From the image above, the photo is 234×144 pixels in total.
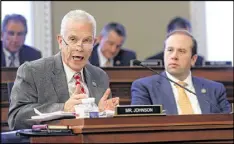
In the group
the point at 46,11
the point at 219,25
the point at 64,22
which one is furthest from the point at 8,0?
the point at 64,22

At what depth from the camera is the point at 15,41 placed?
632cm

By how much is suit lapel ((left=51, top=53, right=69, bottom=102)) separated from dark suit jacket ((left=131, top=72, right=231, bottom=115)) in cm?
79

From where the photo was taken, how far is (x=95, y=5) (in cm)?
806

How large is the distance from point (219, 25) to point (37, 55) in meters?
3.12

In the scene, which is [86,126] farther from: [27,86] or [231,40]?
[231,40]

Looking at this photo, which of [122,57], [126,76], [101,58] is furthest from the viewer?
[122,57]

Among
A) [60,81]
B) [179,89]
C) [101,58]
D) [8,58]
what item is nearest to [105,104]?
[60,81]

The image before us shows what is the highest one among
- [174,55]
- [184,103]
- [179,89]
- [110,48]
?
[110,48]

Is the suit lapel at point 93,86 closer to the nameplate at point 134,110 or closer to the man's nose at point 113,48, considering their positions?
the nameplate at point 134,110

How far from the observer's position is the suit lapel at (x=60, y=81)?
3748mm

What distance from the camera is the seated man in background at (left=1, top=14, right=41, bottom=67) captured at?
247 inches

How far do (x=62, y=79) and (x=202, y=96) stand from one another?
1215 millimetres

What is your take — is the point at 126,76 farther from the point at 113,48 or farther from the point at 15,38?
the point at 15,38

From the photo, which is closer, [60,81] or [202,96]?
[60,81]
